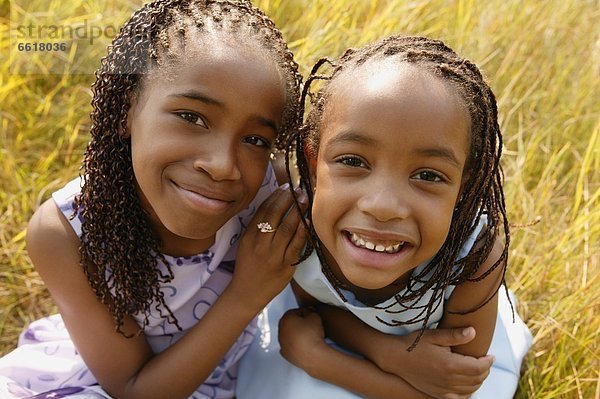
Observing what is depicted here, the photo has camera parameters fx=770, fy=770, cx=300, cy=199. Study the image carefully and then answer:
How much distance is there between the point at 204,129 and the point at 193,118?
4 centimetres

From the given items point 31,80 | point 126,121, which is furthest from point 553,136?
point 31,80

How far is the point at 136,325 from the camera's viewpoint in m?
2.12

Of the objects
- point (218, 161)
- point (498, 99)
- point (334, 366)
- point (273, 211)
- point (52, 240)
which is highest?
point (498, 99)

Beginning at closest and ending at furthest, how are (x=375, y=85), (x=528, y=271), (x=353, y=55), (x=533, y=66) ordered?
1. (x=375, y=85)
2. (x=353, y=55)
3. (x=528, y=271)
4. (x=533, y=66)

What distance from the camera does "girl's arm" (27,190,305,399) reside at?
1979 mm

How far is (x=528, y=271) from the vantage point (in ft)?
8.41

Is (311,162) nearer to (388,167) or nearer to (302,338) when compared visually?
(388,167)

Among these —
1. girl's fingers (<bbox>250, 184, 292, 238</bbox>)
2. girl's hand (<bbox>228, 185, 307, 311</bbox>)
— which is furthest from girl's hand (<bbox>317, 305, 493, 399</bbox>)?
girl's fingers (<bbox>250, 184, 292, 238</bbox>)

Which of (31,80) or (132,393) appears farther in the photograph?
(31,80)

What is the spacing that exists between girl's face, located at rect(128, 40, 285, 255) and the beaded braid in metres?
0.05

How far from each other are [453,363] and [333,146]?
0.70 meters

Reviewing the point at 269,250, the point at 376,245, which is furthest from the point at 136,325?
the point at 376,245

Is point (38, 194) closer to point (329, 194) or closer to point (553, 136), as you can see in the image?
point (329, 194)

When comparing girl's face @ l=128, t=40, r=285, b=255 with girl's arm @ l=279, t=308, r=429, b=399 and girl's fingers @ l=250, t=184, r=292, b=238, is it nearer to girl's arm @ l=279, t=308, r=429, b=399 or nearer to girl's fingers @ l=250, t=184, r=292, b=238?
girl's fingers @ l=250, t=184, r=292, b=238
